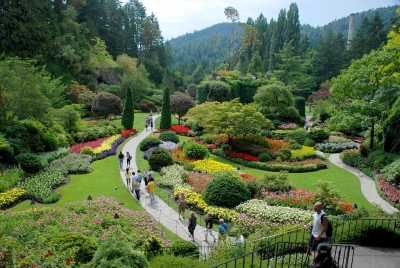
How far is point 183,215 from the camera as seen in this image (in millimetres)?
18141

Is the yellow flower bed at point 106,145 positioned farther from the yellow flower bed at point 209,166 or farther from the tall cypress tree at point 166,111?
the yellow flower bed at point 209,166

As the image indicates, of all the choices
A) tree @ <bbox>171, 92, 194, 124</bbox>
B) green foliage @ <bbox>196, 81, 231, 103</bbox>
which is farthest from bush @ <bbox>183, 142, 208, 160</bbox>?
green foliage @ <bbox>196, 81, 231, 103</bbox>

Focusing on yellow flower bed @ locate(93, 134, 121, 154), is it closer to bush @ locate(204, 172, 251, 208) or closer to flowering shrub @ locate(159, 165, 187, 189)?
flowering shrub @ locate(159, 165, 187, 189)

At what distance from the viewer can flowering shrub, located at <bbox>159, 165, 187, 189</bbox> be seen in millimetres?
22609

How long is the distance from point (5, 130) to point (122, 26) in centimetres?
6166

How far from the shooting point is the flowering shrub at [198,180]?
851 inches

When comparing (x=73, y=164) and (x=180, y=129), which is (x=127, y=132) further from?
(x=73, y=164)

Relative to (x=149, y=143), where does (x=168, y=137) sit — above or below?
above

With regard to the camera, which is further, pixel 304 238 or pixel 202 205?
pixel 202 205

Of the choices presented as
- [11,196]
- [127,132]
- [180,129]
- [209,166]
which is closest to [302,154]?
[209,166]

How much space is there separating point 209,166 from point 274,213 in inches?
360

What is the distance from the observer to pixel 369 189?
23734 mm

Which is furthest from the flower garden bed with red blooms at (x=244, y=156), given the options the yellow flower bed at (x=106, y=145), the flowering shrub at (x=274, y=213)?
the flowering shrub at (x=274, y=213)

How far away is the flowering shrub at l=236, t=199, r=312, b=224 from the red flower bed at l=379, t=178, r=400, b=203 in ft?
21.4
